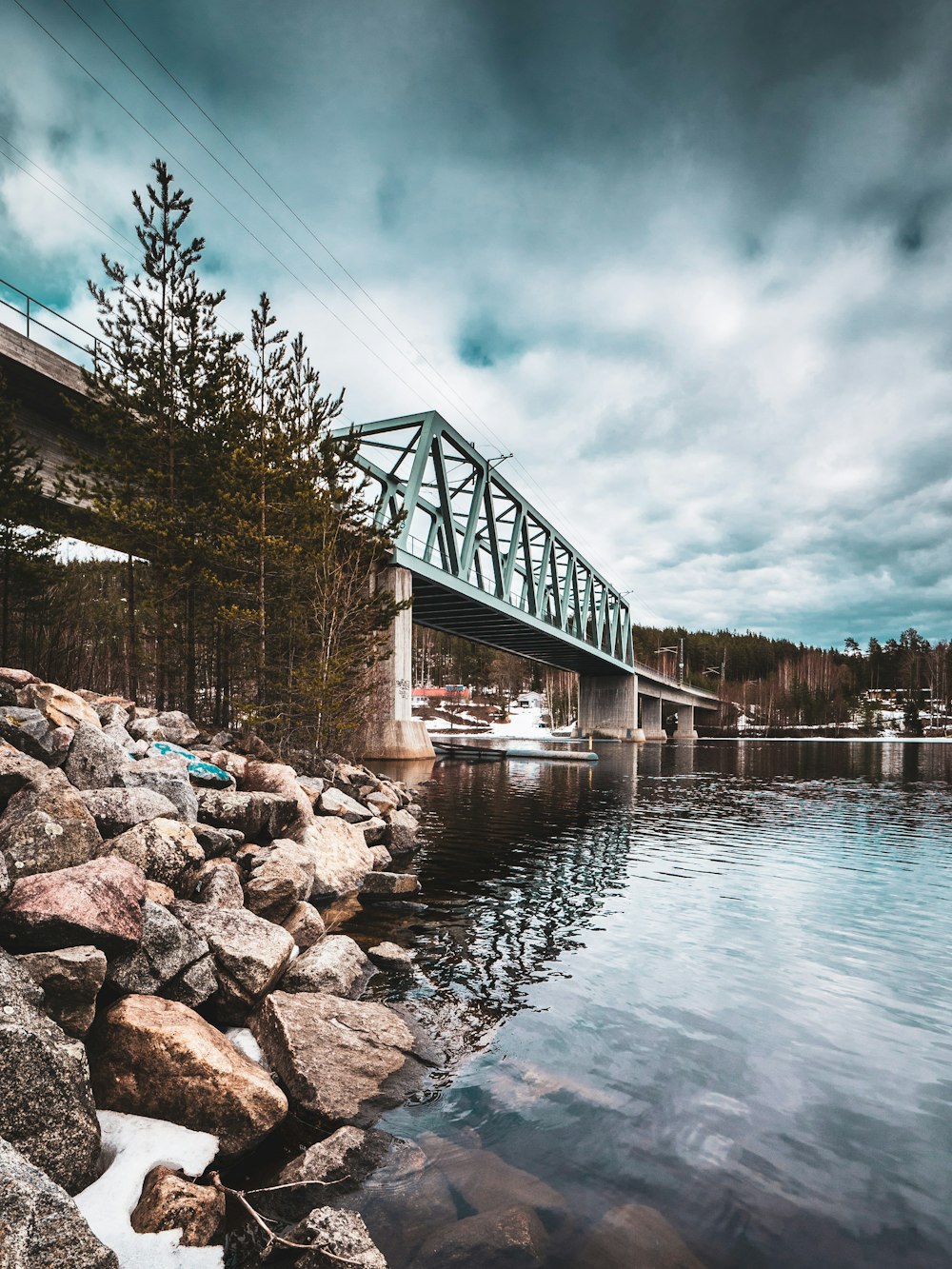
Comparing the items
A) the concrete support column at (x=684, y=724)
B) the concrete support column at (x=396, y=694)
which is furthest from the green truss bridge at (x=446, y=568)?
the concrete support column at (x=684, y=724)

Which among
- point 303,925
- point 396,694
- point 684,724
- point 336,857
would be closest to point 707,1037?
point 303,925

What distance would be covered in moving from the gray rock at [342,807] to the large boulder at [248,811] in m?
3.40

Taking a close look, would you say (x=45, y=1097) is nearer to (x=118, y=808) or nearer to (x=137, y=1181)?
(x=137, y=1181)

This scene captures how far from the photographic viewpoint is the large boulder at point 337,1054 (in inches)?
211

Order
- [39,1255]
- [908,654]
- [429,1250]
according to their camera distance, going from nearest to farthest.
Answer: [39,1255] < [429,1250] < [908,654]

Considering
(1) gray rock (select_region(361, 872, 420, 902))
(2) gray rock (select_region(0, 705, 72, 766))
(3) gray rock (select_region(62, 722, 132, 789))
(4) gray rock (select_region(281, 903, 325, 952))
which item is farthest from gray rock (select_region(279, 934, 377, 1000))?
(2) gray rock (select_region(0, 705, 72, 766))

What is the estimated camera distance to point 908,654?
155 metres

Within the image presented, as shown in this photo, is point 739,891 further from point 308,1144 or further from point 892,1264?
point 308,1144

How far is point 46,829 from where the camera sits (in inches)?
241

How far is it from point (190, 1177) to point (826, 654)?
204 m

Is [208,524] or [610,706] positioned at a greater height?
[208,524]

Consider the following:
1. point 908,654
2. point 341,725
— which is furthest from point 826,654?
point 341,725

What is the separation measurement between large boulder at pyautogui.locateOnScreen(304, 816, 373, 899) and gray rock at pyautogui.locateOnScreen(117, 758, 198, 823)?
9.22 feet

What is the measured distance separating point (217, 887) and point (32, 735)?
3.15 metres
